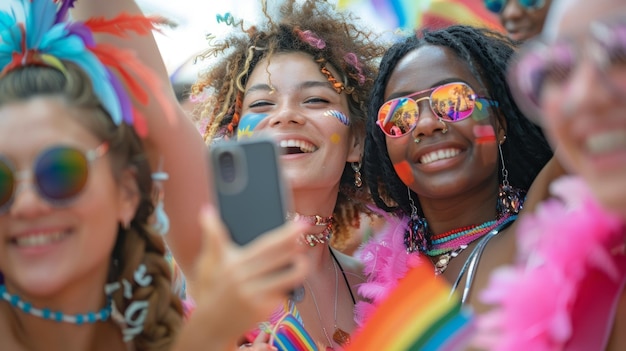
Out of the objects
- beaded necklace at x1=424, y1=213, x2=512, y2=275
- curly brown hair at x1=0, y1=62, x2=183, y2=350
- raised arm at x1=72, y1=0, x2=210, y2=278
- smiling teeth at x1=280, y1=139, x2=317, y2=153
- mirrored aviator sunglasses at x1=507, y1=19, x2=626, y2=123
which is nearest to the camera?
mirrored aviator sunglasses at x1=507, y1=19, x2=626, y2=123

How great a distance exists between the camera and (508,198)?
229cm

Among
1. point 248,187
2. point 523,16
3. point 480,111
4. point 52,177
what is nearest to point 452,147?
point 480,111

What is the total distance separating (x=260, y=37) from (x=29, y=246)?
5.86 ft

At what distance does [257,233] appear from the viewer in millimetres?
1290

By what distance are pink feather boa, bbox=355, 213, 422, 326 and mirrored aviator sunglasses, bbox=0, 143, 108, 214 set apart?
114 cm

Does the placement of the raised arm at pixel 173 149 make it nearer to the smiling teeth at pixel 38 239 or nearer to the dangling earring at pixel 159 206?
the dangling earring at pixel 159 206

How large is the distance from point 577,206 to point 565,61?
322mm

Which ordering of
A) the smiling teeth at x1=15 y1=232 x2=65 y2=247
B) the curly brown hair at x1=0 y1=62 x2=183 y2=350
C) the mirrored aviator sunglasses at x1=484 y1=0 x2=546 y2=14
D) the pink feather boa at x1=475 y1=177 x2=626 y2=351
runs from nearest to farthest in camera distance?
the pink feather boa at x1=475 y1=177 x2=626 y2=351 < the smiling teeth at x1=15 y1=232 x2=65 y2=247 < the curly brown hair at x1=0 y1=62 x2=183 y2=350 < the mirrored aviator sunglasses at x1=484 y1=0 x2=546 y2=14

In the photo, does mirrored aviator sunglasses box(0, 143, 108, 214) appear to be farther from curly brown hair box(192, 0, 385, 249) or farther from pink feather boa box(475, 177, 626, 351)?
curly brown hair box(192, 0, 385, 249)

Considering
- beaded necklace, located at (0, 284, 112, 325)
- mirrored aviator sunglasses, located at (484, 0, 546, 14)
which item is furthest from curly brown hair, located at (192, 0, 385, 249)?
beaded necklace, located at (0, 284, 112, 325)

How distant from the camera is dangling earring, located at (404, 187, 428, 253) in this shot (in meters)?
2.43

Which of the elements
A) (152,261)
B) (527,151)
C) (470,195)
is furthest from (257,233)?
(527,151)

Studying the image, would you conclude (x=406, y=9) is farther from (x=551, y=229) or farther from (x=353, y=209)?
(x=551, y=229)

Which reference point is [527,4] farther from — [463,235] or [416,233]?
[416,233]
